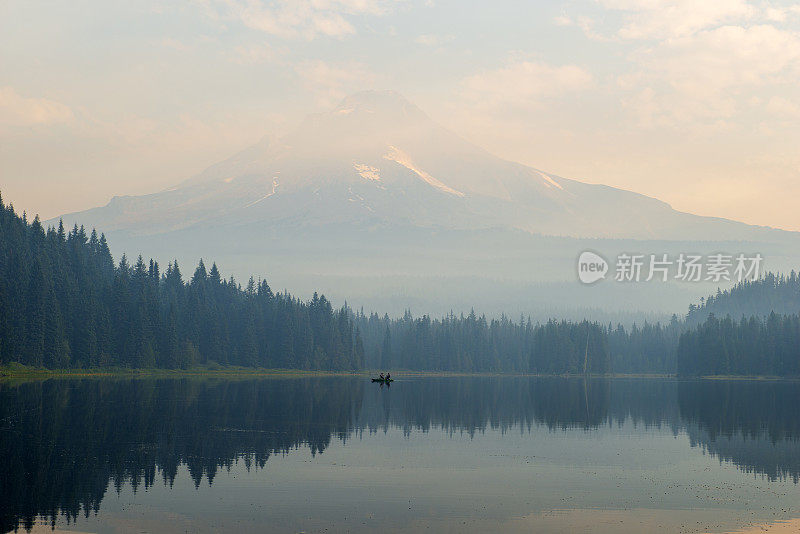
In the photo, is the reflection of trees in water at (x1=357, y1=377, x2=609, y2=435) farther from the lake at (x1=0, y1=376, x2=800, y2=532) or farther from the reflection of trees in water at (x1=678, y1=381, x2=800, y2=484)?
the reflection of trees in water at (x1=678, y1=381, x2=800, y2=484)

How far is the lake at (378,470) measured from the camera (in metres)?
40.4

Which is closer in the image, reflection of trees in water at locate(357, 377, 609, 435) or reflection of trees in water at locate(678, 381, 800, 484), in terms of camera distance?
reflection of trees in water at locate(678, 381, 800, 484)

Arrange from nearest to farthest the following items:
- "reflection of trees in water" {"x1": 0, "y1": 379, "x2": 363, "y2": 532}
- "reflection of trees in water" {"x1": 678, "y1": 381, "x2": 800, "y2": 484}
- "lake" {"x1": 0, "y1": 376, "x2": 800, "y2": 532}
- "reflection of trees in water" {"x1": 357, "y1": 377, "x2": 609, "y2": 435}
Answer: "lake" {"x1": 0, "y1": 376, "x2": 800, "y2": 532}
"reflection of trees in water" {"x1": 0, "y1": 379, "x2": 363, "y2": 532}
"reflection of trees in water" {"x1": 678, "y1": 381, "x2": 800, "y2": 484}
"reflection of trees in water" {"x1": 357, "y1": 377, "x2": 609, "y2": 435}

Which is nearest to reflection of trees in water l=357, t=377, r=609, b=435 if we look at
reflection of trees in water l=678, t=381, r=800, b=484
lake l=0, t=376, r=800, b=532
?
lake l=0, t=376, r=800, b=532

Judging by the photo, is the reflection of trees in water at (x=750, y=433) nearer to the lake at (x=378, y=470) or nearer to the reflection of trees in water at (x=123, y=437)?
the lake at (x=378, y=470)

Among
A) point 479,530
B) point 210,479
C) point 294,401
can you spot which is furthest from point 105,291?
point 479,530

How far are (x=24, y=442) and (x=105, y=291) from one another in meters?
144

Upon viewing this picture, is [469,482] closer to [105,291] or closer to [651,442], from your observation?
[651,442]

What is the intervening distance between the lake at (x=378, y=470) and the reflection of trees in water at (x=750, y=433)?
37 centimetres

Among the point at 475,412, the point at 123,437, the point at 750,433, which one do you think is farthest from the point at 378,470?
the point at 475,412

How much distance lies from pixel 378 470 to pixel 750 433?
39349 mm

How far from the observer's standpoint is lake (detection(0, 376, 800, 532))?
A: 40406 millimetres

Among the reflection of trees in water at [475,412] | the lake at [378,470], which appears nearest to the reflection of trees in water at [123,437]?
the lake at [378,470]

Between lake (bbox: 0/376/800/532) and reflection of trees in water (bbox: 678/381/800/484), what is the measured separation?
0.37m
